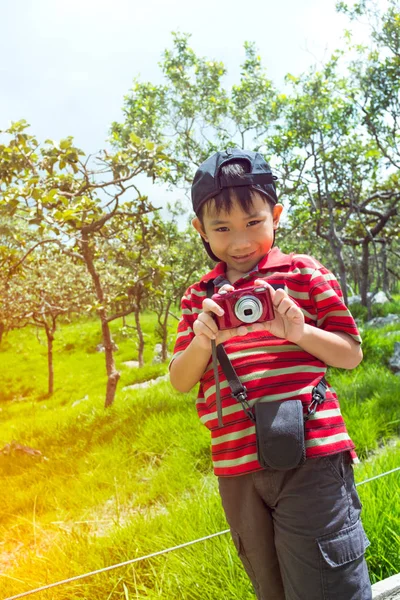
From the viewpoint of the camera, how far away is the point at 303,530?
52.9 inches

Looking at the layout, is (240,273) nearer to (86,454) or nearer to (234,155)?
(234,155)

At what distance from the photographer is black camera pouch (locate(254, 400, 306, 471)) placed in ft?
4.39

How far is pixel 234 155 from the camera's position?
154 cm

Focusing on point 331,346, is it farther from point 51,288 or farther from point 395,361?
point 51,288

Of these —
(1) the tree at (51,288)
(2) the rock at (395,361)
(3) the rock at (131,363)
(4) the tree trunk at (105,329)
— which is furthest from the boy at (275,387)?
(3) the rock at (131,363)

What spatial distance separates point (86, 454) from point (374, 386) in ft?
10.9

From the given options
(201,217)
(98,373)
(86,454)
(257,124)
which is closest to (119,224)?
(86,454)

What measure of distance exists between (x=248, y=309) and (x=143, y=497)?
347 cm

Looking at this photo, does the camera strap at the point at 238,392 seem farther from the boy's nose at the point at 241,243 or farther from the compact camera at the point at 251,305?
the boy's nose at the point at 241,243

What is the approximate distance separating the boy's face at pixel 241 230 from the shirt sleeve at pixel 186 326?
0.19 m

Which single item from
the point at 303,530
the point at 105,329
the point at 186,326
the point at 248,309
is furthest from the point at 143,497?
the point at 248,309

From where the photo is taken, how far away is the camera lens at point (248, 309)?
1324mm

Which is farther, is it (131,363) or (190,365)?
(131,363)

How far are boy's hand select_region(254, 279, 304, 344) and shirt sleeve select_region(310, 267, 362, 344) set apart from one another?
0.49 ft
